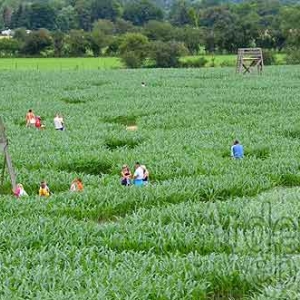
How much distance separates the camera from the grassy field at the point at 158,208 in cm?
1045

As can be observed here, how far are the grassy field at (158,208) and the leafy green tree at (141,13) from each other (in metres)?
127

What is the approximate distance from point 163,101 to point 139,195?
1935cm

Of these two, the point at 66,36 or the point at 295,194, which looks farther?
the point at 66,36

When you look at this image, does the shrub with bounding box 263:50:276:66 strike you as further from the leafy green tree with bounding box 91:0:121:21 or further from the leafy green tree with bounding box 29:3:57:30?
the leafy green tree with bounding box 91:0:121:21

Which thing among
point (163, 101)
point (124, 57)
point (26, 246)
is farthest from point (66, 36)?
point (26, 246)

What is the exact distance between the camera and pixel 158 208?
15.0m

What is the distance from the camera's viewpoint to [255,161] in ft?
64.9

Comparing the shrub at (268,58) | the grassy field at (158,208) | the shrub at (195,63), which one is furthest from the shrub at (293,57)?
the grassy field at (158,208)

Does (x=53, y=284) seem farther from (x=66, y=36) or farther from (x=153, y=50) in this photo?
(x=66, y=36)

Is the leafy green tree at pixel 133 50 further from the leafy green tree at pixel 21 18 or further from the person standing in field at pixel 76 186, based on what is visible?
the leafy green tree at pixel 21 18

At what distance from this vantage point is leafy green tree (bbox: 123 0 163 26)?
156m

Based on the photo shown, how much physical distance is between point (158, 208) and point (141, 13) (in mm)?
145977

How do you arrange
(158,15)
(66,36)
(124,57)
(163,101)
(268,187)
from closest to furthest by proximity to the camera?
1. (268,187)
2. (163,101)
3. (124,57)
4. (66,36)
5. (158,15)

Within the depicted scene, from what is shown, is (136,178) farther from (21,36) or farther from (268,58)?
(21,36)
